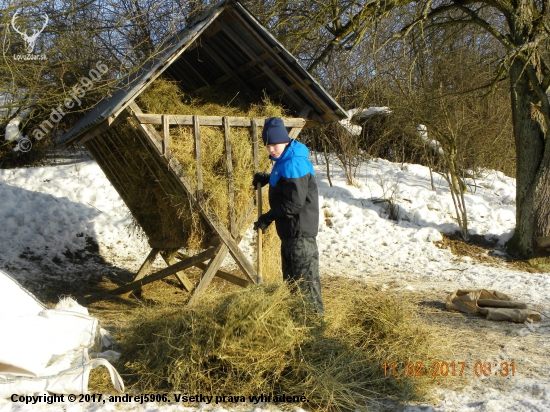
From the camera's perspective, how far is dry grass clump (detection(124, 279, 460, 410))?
3568 mm

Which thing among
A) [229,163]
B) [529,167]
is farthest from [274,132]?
[529,167]

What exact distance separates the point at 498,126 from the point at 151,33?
8429mm

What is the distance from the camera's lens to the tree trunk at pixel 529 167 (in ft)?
28.5

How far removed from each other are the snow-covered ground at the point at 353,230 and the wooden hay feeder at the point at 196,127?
4.96 feet

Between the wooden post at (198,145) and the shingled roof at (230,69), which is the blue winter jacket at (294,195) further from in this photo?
the shingled roof at (230,69)

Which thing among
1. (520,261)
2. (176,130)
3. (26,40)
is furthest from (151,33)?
(520,261)

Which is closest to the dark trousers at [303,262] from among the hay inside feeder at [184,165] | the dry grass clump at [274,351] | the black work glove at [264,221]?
the black work glove at [264,221]

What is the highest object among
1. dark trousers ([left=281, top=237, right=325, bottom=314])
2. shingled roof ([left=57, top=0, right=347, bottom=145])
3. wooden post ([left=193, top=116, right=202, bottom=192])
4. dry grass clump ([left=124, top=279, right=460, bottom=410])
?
shingled roof ([left=57, top=0, right=347, bottom=145])

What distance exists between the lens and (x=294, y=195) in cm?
457

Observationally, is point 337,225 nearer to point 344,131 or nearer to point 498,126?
point 344,131

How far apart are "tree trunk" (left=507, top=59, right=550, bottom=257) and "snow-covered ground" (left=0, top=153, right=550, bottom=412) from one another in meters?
0.70

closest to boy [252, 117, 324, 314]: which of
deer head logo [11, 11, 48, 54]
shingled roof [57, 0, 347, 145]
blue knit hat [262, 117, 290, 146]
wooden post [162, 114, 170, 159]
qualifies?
blue knit hat [262, 117, 290, 146]

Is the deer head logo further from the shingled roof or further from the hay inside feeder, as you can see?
the hay inside feeder

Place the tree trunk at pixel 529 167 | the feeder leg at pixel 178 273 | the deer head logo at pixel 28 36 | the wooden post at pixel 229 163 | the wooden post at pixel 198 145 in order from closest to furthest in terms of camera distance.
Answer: the wooden post at pixel 198 145 < the wooden post at pixel 229 163 < the deer head logo at pixel 28 36 < the feeder leg at pixel 178 273 < the tree trunk at pixel 529 167
